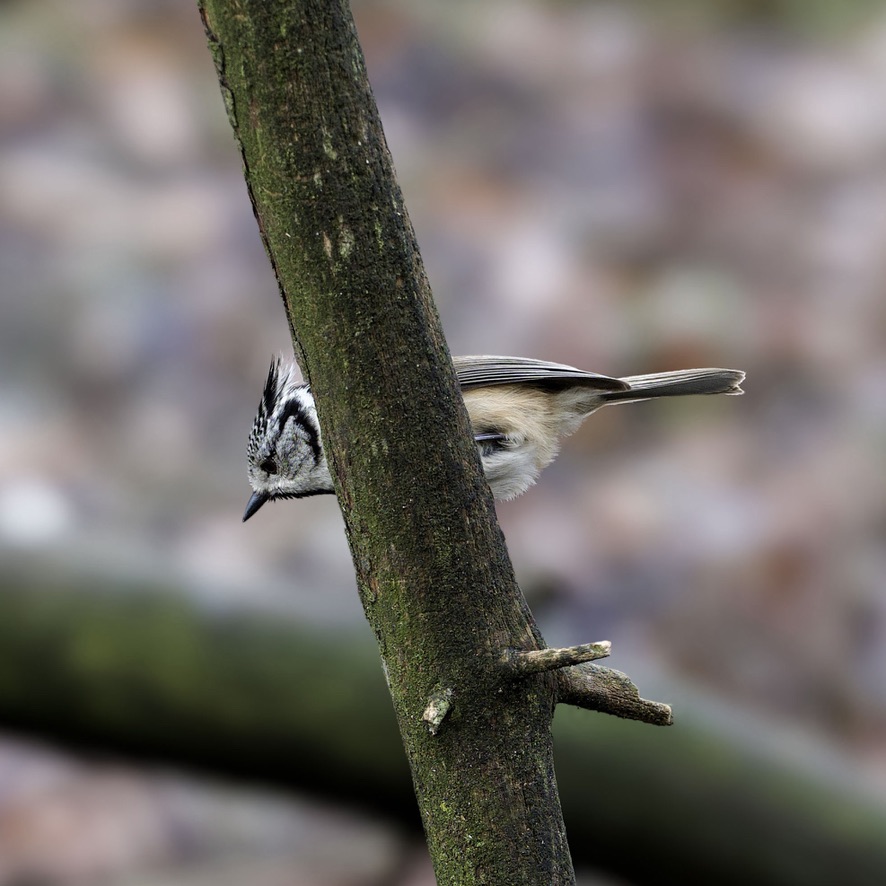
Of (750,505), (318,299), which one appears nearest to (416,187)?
(750,505)

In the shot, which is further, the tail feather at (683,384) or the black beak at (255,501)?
the black beak at (255,501)

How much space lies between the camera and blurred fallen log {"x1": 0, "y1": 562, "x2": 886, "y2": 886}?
3.04 meters

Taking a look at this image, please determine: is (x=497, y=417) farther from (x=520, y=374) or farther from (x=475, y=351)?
(x=475, y=351)

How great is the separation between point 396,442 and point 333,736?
6.34ft

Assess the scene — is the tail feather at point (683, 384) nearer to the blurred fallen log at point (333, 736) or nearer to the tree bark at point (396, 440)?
the blurred fallen log at point (333, 736)

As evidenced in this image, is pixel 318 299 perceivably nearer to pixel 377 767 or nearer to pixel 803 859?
pixel 377 767

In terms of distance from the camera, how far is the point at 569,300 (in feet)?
16.0

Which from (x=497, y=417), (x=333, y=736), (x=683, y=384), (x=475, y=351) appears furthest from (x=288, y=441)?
(x=475, y=351)

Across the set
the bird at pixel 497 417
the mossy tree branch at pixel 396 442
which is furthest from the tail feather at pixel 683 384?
the mossy tree branch at pixel 396 442

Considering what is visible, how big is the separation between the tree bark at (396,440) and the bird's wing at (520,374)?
131 cm

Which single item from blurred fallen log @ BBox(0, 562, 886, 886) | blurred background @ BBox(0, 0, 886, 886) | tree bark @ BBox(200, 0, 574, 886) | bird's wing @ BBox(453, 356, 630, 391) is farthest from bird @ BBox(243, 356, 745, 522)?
tree bark @ BBox(200, 0, 574, 886)

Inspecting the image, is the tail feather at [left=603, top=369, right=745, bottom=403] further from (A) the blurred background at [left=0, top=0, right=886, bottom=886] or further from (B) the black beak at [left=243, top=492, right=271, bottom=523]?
(B) the black beak at [left=243, top=492, right=271, bottom=523]

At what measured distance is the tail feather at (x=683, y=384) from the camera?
2.68 meters

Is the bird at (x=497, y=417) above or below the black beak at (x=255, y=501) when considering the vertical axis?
above
